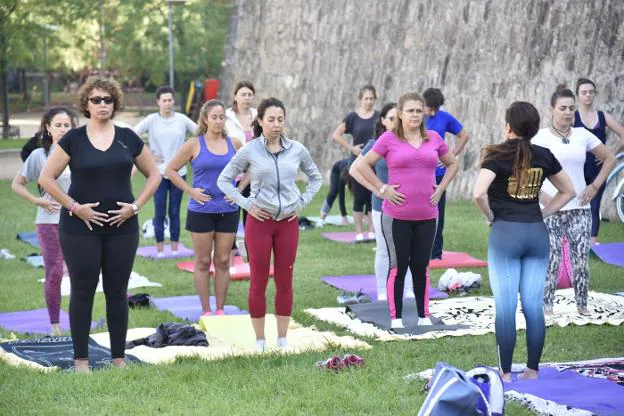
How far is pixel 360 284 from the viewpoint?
11.9 m

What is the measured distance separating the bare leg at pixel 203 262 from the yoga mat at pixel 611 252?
4.84 metres

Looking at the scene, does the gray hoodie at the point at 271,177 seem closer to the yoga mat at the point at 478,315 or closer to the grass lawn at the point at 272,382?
the grass lawn at the point at 272,382

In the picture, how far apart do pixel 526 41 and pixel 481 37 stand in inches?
46.6

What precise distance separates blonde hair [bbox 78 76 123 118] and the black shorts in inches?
86.3

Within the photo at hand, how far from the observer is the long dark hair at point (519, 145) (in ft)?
23.6

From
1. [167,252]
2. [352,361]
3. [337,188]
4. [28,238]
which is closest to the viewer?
[352,361]

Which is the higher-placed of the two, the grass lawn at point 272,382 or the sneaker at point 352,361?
the sneaker at point 352,361

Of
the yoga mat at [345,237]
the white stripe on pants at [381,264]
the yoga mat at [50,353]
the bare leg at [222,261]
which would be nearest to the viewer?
the yoga mat at [50,353]

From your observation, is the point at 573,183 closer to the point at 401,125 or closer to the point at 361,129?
the point at 401,125

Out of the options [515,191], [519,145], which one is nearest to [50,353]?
[515,191]

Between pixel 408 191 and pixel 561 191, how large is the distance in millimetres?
1855

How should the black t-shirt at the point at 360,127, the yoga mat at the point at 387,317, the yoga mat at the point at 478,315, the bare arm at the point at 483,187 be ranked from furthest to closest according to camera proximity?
the black t-shirt at the point at 360,127
the yoga mat at the point at 387,317
the yoga mat at the point at 478,315
the bare arm at the point at 483,187

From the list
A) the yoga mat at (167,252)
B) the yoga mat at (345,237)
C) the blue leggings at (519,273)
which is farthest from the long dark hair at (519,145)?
the yoga mat at (345,237)

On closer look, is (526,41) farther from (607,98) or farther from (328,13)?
(328,13)
